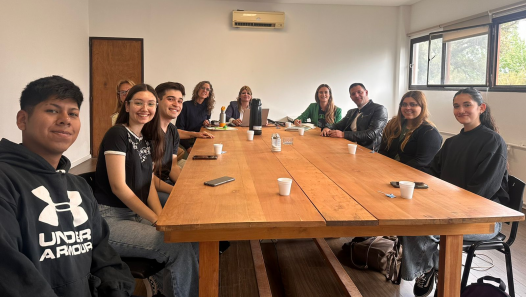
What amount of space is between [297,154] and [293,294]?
85 cm

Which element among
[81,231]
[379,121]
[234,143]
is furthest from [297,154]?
[81,231]

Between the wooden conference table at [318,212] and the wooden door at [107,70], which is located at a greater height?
the wooden door at [107,70]

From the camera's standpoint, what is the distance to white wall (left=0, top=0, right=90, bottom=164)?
3.50 metres

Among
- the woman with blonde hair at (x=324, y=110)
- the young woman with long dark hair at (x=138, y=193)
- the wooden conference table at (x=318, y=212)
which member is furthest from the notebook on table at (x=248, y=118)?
the wooden conference table at (x=318, y=212)

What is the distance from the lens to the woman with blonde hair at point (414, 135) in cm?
273

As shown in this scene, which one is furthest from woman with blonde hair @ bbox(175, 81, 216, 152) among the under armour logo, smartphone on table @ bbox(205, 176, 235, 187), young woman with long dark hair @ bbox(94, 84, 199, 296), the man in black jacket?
the under armour logo

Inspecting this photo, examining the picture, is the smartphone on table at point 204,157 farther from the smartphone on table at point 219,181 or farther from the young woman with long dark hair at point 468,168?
the young woman with long dark hair at point 468,168

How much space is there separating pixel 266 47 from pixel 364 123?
3089 mm

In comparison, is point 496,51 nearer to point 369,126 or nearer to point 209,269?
point 369,126

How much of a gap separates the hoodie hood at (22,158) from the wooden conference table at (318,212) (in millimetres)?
373

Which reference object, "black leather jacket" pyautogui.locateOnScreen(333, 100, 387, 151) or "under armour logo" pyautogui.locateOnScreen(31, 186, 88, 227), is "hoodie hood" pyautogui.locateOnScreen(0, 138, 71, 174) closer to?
"under armour logo" pyautogui.locateOnScreen(31, 186, 88, 227)

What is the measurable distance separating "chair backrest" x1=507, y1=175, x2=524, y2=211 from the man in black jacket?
62.0 inches

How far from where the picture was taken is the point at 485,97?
440 cm

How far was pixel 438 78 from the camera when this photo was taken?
5457 millimetres
